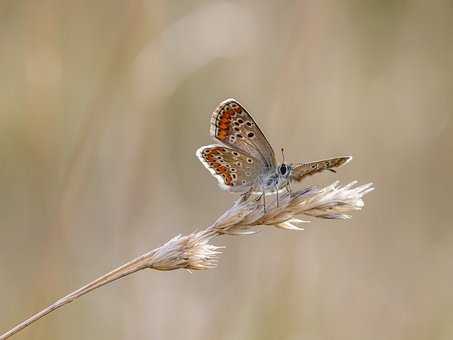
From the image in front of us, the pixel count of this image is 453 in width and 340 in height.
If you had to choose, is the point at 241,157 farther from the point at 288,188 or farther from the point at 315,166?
the point at 315,166

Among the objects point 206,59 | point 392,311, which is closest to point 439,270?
point 392,311

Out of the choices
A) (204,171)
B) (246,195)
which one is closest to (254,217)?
(246,195)

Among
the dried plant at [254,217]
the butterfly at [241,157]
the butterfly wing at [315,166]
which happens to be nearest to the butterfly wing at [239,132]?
the butterfly at [241,157]

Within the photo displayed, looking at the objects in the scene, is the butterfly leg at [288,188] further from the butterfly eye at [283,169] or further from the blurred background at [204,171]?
the blurred background at [204,171]

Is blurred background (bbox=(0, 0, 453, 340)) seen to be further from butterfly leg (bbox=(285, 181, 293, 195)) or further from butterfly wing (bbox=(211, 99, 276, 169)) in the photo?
butterfly leg (bbox=(285, 181, 293, 195))

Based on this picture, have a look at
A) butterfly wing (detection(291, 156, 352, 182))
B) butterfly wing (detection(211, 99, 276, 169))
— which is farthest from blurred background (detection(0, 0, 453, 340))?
butterfly wing (detection(291, 156, 352, 182))

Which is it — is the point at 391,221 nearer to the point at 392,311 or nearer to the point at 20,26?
the point at 392,311
